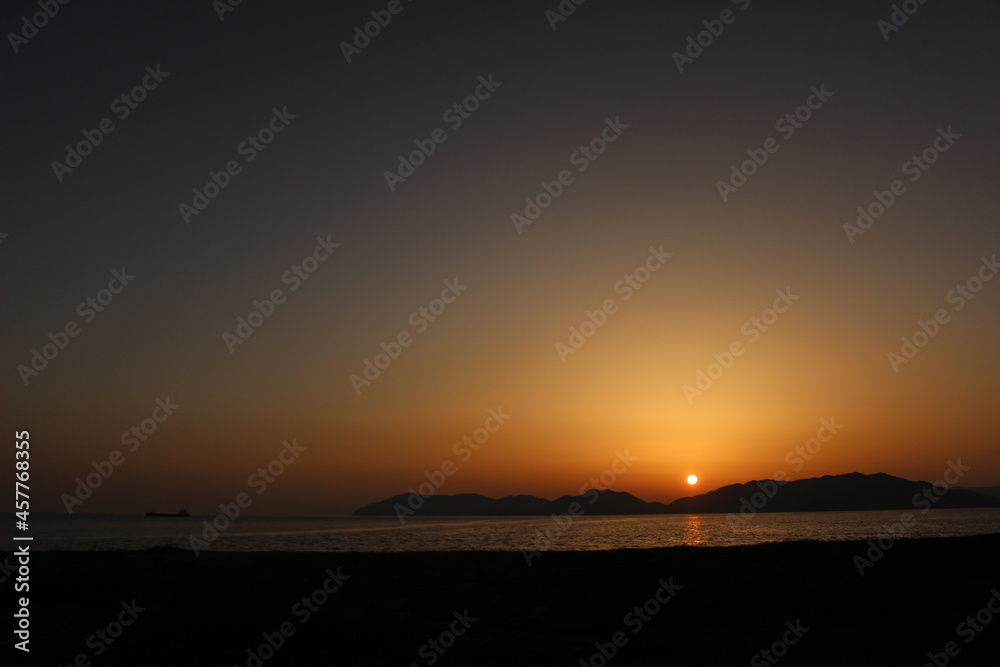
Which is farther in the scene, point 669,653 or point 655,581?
point 655,581

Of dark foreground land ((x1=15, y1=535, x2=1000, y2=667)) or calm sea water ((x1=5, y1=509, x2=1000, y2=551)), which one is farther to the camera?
calm sea water ((x1=5, y1=509, x2=1000, y2=551))

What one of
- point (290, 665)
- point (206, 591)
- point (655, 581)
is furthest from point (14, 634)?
point (655, 581)

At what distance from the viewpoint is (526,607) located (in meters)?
22.5

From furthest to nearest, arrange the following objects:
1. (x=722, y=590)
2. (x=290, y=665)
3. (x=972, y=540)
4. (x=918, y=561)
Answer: (x=972, y=540), (x=918, y=561), (x=722, y=590), (x=290, y=665)

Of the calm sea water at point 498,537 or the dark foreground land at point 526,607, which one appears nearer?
the dark foreground land at point 526,607

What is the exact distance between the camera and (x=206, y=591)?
24.3m

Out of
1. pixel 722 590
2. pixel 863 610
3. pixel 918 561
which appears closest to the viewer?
pixel 863 610

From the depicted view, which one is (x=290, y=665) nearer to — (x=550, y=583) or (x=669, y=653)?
(x=669, y=653)

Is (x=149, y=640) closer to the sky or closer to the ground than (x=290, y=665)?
closer to the ground

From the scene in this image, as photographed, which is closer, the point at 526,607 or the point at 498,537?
the point at 526,607

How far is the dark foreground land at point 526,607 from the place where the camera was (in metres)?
17.0

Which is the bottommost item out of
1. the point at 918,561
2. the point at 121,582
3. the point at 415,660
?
the point at 121,582

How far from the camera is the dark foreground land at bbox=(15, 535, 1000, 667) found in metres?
17.0

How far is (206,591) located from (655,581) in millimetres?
18387
